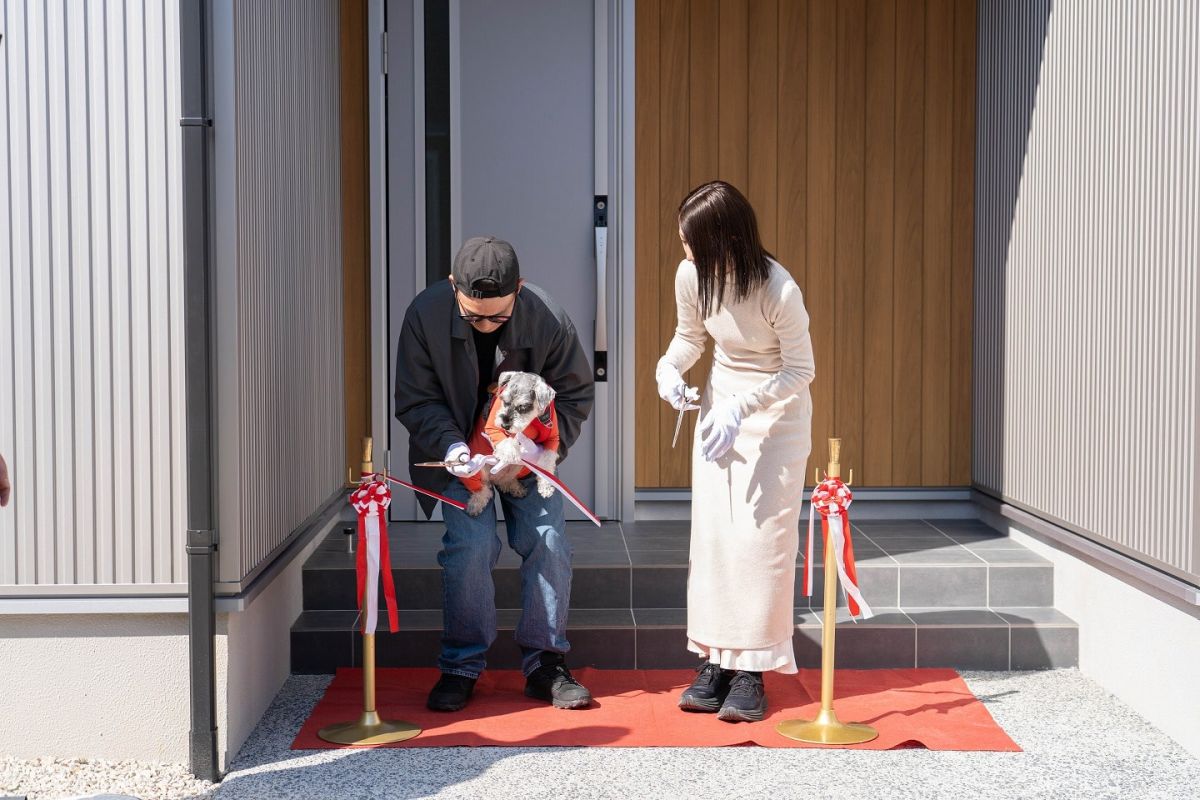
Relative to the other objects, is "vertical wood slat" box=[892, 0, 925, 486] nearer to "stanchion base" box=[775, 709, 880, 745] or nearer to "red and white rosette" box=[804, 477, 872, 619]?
"red and white rosette" box=[804, 477, 872, 619]

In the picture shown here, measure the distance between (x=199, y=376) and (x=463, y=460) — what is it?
0.77 m

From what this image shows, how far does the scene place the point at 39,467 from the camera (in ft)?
11.1

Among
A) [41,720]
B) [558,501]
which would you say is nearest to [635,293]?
[558,501]

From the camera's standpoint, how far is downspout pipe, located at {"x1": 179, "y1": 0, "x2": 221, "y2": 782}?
3248 millimetres

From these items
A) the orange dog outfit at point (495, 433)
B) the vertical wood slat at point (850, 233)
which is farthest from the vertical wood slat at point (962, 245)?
the orange dog outfit at point (495, 433)

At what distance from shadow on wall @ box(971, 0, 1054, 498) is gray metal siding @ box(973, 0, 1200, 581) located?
12 mm

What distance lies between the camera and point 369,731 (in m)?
3.64

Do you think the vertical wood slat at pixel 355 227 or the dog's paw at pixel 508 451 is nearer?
the dog's paw at pixel 508 451

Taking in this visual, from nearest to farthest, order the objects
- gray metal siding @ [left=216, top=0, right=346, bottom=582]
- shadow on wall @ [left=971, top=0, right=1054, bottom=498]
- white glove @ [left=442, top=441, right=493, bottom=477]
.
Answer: gray metal siding @ [left=216, top=0, right=346, bottom=582]
white glove @ [left=442, top=441, right=493, bottom=477]
shadow on wall @ [left=971, top=0, right=1054, bottom=498]

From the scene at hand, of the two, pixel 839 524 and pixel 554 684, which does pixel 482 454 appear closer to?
pixel 554 684

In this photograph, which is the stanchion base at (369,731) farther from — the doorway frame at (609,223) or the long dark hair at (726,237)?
the doorway frame at (609,223)

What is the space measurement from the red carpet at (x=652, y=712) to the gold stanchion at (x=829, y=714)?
4 cm

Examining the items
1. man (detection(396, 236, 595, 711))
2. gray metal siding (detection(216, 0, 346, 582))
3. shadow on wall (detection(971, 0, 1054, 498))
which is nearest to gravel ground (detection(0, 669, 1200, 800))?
man (detection(396, 236, 595, 711))

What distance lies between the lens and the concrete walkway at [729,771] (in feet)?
Answer: 10.7
